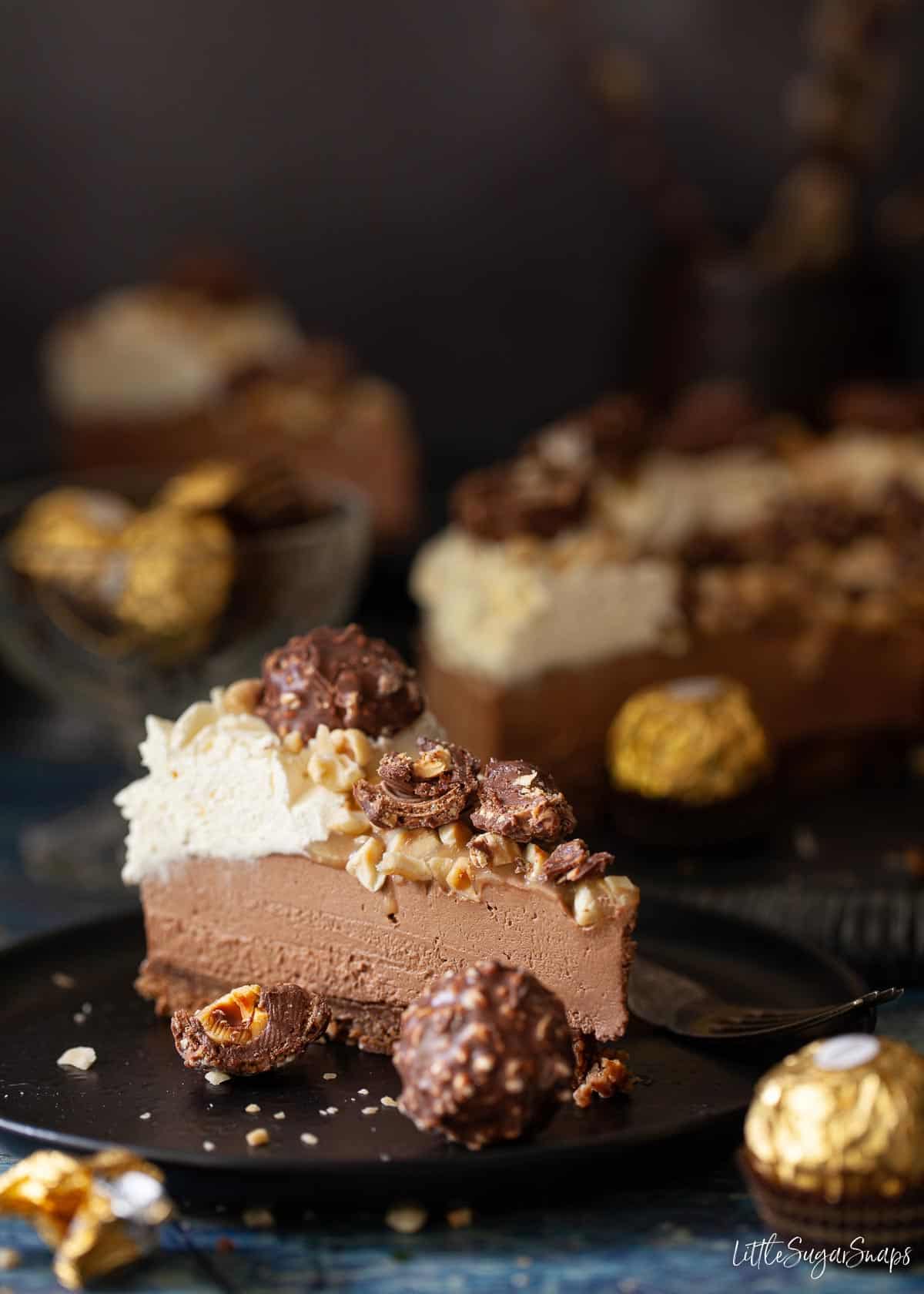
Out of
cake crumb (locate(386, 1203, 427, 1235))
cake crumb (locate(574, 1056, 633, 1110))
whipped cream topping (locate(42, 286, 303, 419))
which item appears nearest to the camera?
cake crumb (locate(386, 1203, 427, 1235))

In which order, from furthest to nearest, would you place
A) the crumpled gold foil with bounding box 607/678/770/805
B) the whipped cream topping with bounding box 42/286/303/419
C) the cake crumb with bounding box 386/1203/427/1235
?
1. the whipped cream topping with bounding box 42/286/303/419
2. the crumpled gold foil with bounding box 607/678/770/805
3. the cake crumb with bounding box 386/1203/427/1235

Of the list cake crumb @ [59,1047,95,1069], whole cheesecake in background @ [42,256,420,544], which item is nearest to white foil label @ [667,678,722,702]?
cake crumb @ [59,1047,95,1069]

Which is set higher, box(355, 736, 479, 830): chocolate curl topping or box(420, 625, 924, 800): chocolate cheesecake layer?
box(355, 736, 479, 830): chocolate curl topping

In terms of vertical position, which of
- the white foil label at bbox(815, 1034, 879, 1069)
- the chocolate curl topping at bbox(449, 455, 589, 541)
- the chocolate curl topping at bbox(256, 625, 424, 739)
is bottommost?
the white foil label at bbox(815, 1034, 879, 1069)

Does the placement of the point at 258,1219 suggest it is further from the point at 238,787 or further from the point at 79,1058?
the point at 238,787

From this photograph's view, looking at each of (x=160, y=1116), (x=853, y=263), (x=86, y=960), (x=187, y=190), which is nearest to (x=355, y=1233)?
(x=160, y=1116)

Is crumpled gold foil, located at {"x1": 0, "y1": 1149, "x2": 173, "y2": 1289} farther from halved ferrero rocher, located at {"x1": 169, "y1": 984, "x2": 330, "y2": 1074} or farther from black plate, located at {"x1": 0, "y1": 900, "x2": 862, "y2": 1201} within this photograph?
halved ferrero rocher, located at {"x1": 169, "y1": 984, "x2": 330, "y2": 1074}

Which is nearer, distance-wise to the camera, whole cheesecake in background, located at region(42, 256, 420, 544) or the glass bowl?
the glass bowl
